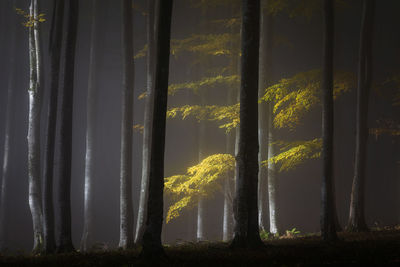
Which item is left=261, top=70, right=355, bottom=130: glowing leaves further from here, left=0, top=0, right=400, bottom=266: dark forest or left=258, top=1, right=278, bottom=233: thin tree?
left=258, top=1, right=278, bottom=233: thin tree

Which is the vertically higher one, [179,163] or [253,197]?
[179,163]

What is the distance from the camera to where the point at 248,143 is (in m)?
10.5

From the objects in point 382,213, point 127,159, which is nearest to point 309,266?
point 127,159

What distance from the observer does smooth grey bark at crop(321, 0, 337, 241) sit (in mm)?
12172

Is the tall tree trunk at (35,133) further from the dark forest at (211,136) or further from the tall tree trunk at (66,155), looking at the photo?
the tall tree trunk at (66,155)

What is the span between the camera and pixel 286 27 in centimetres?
3005

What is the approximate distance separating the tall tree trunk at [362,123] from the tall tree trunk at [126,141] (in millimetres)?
8580

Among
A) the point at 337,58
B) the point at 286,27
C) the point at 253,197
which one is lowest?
the point at 253,197

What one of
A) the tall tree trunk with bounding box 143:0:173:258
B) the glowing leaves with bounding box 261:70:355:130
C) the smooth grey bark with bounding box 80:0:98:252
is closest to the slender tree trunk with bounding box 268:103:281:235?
the glowing leaves with bounding box 261:70:355:130

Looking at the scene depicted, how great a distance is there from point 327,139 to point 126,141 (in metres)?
7.71

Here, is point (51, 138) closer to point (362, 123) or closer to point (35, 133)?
point (35, 133)

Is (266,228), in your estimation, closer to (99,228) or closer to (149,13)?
(149,13)

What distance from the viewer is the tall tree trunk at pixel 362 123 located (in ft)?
50.8

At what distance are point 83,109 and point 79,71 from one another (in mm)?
3516
